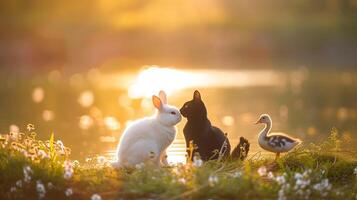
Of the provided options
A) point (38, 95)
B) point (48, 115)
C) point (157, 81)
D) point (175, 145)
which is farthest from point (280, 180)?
point (157, 81)

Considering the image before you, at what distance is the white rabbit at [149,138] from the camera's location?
1081 centimetres

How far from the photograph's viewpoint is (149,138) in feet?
35.8

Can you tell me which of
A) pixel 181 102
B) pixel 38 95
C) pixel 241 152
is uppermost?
pixel 38 95

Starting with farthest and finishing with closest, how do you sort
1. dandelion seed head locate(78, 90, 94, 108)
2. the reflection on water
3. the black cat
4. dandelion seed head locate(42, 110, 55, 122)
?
1. dandelion seed head locate(78, 90, 94, 108)
2. dandelion seed head locate(42, 110, 55, 122)
3. the reflection on water
4. the black cat

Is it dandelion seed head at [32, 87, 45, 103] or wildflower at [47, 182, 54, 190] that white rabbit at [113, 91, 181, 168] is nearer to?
wildflower at [47, 182, 54, 190]

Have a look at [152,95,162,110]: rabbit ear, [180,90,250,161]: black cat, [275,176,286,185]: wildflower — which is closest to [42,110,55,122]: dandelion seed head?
[180,90,250,161]: black cat

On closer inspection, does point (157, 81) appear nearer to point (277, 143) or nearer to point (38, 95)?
point (38, 95)

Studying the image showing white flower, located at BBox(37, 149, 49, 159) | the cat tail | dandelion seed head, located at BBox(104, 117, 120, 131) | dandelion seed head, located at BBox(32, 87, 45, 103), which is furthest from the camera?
dandelion seed head, located at BBox(32, 87, 45, 103)

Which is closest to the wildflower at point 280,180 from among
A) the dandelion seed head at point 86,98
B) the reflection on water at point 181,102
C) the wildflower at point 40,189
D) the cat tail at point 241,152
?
the cat tail at point 241,152

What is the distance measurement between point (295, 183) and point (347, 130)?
38.3 ft

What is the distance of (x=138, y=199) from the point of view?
9.72 meters

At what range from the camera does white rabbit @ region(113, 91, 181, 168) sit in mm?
10812

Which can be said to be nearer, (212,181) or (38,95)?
(212,181)

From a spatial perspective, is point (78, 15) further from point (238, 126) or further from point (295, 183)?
point (295, 183)
